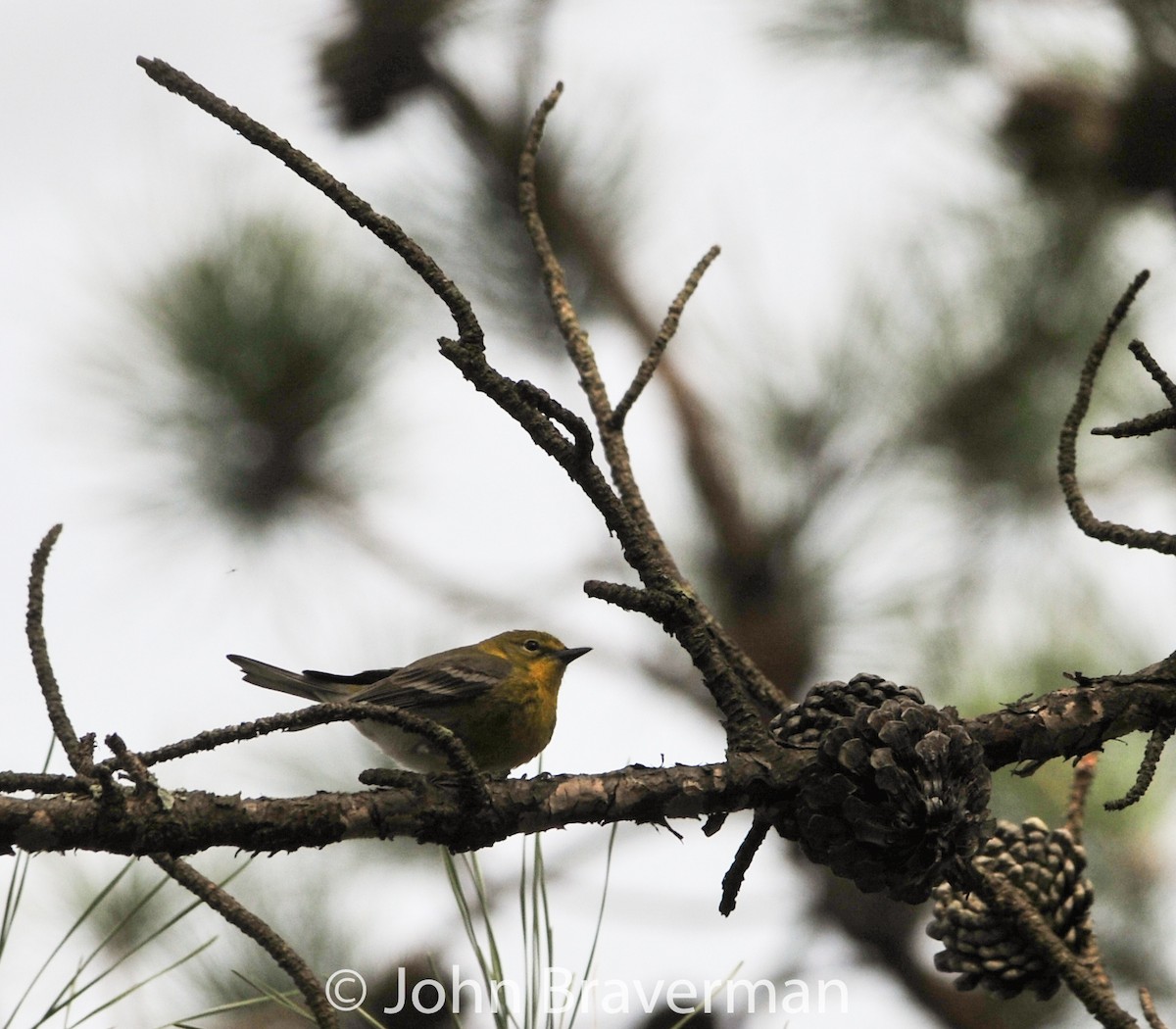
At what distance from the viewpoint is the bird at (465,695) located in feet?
8.75

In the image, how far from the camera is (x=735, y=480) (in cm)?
306

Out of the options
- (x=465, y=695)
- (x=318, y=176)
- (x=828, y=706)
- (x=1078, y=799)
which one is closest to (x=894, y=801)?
(x=828, y=706)

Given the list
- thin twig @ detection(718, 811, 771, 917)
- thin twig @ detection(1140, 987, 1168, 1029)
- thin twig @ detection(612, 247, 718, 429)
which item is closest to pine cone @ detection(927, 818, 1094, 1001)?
thin twig @ detection(1140, 987, 1168, 1029)

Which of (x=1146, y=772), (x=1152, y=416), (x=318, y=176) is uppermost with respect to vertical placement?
(x=318, y=176)

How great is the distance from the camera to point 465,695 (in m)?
2.76

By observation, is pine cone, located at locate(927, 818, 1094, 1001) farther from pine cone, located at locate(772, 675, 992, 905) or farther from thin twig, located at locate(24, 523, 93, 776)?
thin twig, located at locate(24, 523, 93, 776)

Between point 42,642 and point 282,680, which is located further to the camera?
point 282,680

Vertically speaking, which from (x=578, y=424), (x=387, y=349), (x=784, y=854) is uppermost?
(x=387, y=349)

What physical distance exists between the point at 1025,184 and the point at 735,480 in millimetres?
1136

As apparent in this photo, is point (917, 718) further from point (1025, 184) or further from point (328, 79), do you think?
point (328, 79)

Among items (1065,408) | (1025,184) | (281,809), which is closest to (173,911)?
(281,809)

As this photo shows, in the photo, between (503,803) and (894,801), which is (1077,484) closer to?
(894,801)

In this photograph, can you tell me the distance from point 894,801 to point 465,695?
1593 mm

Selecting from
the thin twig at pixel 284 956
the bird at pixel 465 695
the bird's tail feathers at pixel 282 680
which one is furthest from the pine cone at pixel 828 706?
the bird's tail feathers at pixel 282 680
